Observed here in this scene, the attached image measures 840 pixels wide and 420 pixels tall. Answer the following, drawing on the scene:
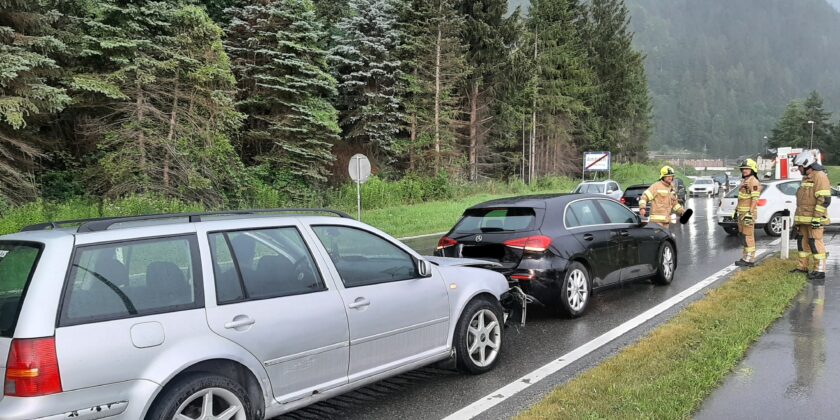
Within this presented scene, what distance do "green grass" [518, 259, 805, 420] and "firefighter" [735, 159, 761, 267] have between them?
2.72 meters

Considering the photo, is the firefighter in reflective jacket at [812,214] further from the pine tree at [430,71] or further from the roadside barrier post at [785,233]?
the pine tree at [430,71]

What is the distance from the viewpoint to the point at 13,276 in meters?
3.21

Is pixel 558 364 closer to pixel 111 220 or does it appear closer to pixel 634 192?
pixel 111 220

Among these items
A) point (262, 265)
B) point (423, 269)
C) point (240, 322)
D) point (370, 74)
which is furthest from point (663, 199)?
point (370, 74)

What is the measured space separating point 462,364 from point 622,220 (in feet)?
14.2

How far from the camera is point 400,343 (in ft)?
14.7

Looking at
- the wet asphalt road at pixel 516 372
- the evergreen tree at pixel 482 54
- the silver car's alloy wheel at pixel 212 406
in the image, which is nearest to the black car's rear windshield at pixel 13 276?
the silver car's alloy wheel at pixel 212 406

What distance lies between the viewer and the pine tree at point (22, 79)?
1418 cm

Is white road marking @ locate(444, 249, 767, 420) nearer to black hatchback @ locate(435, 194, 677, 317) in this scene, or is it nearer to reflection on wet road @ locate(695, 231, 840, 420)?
black hatchback @ locate(435, 194, 677, 317)

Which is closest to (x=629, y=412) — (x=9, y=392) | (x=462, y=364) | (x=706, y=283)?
(x=462, y=364)

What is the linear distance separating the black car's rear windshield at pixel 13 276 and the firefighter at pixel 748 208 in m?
10.3

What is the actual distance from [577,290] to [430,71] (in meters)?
27.5

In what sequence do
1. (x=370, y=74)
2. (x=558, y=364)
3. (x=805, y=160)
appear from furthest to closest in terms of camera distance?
(x=370, y=74) < (x=805, y=160) < (x=558, y=364)

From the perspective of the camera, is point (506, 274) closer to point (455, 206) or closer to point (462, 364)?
point (462, 364)
